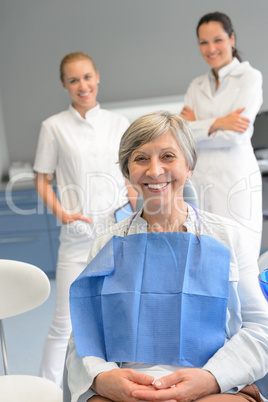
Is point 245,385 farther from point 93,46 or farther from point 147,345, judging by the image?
point 93,46

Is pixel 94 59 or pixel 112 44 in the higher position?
pixel 112 44

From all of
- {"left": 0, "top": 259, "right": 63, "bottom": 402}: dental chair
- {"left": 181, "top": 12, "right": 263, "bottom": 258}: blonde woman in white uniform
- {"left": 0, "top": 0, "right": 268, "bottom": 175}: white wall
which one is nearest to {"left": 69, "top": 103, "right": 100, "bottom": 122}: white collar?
{"left": 181, "top": 12, "right": 263, "bottom": 258}: blonde woman in white uniform

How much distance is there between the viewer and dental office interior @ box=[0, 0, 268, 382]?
4.08 meters

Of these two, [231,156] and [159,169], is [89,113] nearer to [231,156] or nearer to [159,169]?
[231,156]

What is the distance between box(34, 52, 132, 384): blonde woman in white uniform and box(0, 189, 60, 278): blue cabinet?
1.66 metres

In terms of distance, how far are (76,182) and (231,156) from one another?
2.54 ft

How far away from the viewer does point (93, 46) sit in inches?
169

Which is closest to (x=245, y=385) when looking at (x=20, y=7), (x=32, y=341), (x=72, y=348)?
(x=72, y=348)

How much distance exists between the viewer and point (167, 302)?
53.1 inches

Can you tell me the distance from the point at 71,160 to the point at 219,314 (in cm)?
122

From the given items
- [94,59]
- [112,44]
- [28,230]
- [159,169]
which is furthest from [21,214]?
[159,169]

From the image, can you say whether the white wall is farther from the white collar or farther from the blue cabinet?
the white collar

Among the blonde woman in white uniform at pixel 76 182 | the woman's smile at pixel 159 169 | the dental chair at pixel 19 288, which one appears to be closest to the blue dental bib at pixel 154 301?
the woman's smile at pixel 159 169

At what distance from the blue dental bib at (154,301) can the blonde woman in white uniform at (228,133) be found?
3.73 feet
